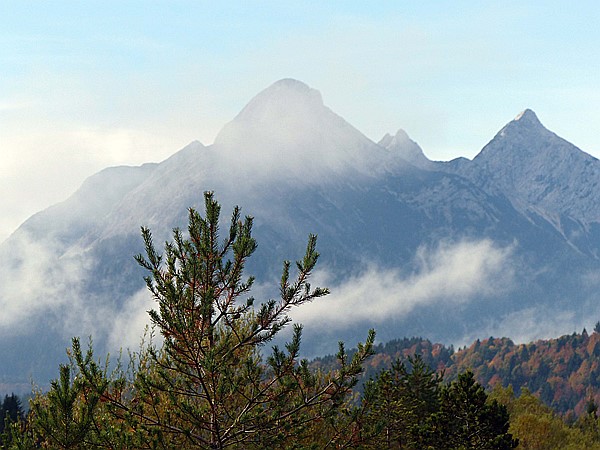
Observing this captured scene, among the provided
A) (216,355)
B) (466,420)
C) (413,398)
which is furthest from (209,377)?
(413,398)

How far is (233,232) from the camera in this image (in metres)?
22.0

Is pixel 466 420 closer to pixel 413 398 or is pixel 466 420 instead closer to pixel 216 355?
pixel 413 398

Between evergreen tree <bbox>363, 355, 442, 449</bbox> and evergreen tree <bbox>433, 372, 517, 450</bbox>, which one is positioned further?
evergreen tree <bbox>363, 355, 442, 449</bbox>

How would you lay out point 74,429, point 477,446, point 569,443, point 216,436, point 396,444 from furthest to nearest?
1. point 569,443
2. point 396,444
3. point 477,446
4. point 216,436
5. point 74,429

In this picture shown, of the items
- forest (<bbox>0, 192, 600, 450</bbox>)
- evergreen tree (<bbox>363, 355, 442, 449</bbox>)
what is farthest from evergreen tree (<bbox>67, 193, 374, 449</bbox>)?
evergreen tree (<bbox>363, 355, 442, 449</bbox>)

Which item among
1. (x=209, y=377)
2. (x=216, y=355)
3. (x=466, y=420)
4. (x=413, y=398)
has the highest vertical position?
(x=216, y=355)

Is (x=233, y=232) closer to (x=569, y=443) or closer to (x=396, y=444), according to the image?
(x=396, y=444)

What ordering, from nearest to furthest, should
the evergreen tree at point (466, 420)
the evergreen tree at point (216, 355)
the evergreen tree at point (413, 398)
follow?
the evergreen tree at point (216, 355) < the evergreen tree at point (466, 420) < the evergreen tree at point (413, 398)

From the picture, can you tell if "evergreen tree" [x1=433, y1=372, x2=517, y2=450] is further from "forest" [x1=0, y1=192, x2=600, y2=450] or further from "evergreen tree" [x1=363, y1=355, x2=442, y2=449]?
"forest" [x1=0, y1=192, x2=600, y2=450]

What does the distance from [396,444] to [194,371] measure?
108 ft

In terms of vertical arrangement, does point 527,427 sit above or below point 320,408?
below

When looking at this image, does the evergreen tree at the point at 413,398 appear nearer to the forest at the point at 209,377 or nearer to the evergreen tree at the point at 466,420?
the evergreen tree at the point at 466,420

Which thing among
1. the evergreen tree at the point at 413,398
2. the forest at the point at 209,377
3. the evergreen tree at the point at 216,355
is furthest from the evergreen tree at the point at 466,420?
the evergreen tree at the point at 216,355

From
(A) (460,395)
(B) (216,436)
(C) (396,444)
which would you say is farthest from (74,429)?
(C) (396,444)
